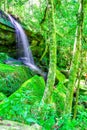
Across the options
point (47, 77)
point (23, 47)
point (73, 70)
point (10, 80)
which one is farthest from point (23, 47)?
point (73, 70)

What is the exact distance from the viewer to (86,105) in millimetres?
12734

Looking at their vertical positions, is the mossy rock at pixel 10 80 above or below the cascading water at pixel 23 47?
below

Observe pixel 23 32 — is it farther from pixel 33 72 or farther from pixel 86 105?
pixel 86 105

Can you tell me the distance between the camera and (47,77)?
6891 mm

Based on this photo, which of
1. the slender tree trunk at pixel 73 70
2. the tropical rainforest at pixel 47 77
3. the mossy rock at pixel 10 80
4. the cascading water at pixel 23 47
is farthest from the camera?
the cascading water at pixel 23 47

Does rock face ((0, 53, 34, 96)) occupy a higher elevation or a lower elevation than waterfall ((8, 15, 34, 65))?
lower

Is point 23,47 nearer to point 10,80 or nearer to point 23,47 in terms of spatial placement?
point 23,47

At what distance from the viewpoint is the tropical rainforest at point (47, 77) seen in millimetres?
4543

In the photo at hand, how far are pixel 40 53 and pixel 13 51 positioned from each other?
183 cm

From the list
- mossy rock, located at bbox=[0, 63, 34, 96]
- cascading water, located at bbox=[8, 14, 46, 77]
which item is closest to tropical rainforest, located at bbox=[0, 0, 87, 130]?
mossy rock, located at bbox=[0, 63, 34, 96]

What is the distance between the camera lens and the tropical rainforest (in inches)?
179

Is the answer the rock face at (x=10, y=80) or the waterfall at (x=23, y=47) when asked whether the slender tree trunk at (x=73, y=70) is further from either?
the waterfall at (x=23, y=47)

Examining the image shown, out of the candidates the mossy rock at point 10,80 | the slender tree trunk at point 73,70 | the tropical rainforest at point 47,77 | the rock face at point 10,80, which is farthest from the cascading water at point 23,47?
the slender tree trunk at point 73,70

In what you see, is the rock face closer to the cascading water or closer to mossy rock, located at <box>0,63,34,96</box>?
mossy rock, located at <box>0,63,34,96</box>
